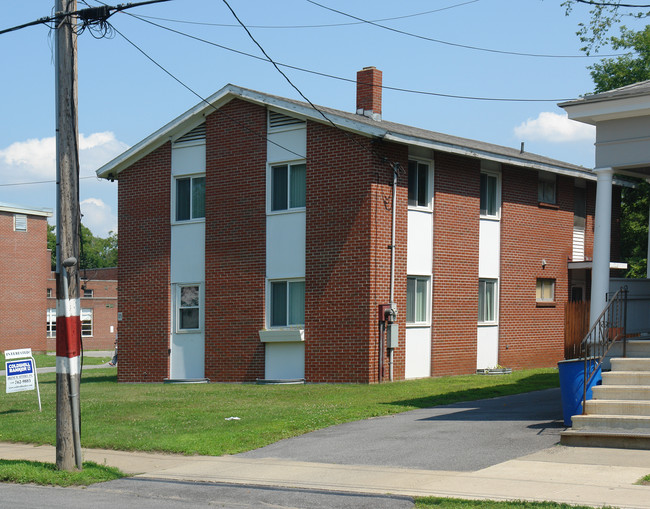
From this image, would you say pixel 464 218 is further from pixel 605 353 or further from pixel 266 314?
pixel 605 353

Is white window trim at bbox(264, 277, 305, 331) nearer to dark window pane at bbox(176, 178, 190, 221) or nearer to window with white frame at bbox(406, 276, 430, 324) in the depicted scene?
window with white frame at bbox(406, 276, 430, 324)

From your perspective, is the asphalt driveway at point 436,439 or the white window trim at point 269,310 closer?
the asphalt driveway at point 436,439

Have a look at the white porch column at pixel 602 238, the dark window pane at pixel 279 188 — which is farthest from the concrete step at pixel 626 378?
the dark window pane at pixel 279 188

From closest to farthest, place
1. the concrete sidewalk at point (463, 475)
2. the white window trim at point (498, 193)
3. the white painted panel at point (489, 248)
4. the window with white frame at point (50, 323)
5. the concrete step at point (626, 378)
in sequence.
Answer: the concrete sidewalk at point (463, 475) → the concrete step at point (626, 378) → the white painted panel at point (489, 248) → the white window trim at point (498, 193) → the window with white frame at point (50, 323)

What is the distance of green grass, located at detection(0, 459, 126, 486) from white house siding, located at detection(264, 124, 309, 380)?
11.5 m

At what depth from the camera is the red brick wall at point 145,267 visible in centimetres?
2608

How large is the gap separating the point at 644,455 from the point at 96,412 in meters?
10.5

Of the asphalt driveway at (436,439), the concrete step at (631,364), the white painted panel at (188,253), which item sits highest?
the white painted panel at (188,253)

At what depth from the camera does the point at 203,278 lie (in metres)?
25.2

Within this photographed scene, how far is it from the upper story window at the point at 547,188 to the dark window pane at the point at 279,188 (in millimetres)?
8696

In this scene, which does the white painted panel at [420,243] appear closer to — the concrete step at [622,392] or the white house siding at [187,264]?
the white house siding at [187,264]

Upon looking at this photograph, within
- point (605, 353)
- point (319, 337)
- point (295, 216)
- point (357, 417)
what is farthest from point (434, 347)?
point (605, 353)

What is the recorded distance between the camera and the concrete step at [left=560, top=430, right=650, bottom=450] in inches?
452

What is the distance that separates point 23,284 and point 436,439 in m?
47.6
